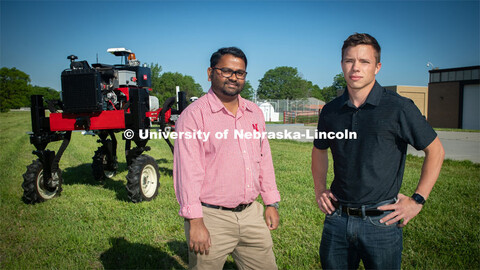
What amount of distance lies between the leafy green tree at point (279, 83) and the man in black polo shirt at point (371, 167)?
12131cm

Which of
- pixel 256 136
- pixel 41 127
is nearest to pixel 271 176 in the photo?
pixel 256 136

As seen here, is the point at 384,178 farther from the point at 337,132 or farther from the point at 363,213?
the point at 337,132

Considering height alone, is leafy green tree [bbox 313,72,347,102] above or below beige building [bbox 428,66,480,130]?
above

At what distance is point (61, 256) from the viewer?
14.1 feet

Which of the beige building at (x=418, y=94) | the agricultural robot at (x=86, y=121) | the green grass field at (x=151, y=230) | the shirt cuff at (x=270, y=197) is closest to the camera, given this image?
the shirt cuff at (x=270, y=197)

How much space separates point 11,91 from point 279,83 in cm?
8692

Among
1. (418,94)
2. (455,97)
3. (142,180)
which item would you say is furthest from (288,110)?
(142,180)

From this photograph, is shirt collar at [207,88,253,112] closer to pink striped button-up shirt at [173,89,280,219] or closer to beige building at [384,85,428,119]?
pink striped button-up shirt at [173,89,280,219]

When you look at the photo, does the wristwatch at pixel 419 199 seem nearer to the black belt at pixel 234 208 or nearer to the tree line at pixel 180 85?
the black belt at pixel 234 208

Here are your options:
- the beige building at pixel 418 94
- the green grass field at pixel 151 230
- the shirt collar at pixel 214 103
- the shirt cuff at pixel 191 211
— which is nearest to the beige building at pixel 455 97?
the beige building at pixel 418 94

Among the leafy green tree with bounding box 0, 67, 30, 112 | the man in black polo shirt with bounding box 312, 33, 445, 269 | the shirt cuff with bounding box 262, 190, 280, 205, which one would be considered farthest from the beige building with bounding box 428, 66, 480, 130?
the leafy green tree with bounding box 0, 67, 30, 112

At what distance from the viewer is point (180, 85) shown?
283ft

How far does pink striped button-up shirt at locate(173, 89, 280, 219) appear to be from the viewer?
2.31 metres

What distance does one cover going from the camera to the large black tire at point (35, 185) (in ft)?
21.0
